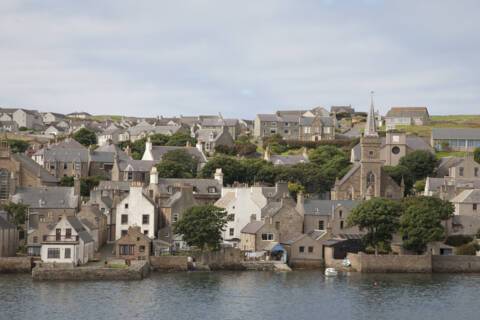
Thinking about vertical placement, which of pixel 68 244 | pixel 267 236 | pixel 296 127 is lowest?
pixel 68 244

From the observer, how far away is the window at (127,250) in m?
79.9

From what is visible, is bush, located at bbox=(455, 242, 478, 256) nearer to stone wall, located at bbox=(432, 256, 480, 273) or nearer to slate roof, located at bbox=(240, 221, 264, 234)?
stone wall, located at bbox=(432, 256, 480, 273)

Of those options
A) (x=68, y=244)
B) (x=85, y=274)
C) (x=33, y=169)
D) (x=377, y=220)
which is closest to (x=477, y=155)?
(x=377, y=220)

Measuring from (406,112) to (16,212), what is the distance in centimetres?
11606

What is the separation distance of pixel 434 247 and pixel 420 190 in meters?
31.2

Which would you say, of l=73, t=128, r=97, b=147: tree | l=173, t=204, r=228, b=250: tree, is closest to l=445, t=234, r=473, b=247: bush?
l=173, t=204, r=228, b=250: tree

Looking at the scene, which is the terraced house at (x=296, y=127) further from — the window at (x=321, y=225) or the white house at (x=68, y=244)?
the white house at (x=68, y=244)

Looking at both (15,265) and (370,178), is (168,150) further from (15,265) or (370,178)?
(15,265)

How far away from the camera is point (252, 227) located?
286ft

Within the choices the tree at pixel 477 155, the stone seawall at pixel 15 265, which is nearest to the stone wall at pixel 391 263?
the stone seawall at pixel 15 265

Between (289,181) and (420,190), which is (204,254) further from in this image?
(420,190)

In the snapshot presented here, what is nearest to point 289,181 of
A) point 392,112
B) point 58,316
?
point 58,316

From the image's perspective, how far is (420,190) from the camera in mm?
116812

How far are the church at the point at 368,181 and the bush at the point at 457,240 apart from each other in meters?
18.9
